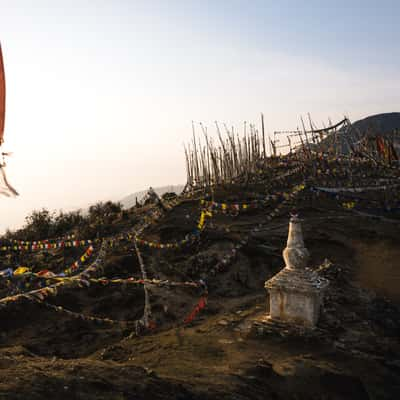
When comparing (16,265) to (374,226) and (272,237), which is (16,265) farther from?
(374,226)

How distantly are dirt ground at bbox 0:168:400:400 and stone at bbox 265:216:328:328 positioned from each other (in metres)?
0.30

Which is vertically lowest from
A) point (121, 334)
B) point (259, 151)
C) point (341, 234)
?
point (121, 334)

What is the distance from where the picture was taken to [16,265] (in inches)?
709

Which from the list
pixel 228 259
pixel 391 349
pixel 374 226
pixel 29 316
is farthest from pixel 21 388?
pixel 374 226

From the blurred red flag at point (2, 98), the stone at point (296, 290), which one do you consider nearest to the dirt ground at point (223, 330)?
the stone at point (296, 290)

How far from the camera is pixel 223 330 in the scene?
839cm

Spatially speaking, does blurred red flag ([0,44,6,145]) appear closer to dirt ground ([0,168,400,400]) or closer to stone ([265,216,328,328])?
dirt ground ([0,168,400,400])

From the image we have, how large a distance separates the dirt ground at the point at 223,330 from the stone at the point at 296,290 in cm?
30

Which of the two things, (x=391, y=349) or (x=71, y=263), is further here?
(x=71, y=263)

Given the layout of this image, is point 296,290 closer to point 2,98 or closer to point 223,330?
point 223,330

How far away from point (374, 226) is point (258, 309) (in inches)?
366

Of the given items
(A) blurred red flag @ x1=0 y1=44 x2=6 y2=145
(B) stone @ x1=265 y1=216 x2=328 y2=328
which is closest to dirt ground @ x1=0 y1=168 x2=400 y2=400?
(B) stone @ x1=265 y1=216 x2=328 y2=328

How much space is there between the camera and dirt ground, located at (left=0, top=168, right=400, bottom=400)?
198 inches

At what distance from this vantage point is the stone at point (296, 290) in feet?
23.7
